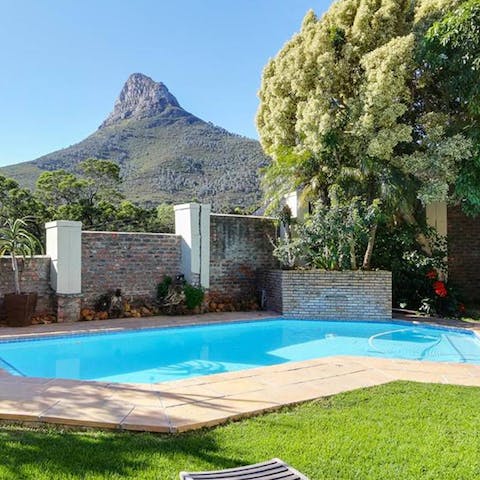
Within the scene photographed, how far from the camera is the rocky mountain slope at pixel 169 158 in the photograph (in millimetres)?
35969

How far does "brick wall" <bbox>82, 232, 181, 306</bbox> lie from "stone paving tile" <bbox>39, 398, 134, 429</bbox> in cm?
679

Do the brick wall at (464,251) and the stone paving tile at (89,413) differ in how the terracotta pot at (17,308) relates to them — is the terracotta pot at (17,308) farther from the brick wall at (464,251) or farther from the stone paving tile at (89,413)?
the brick wall at (464,251)

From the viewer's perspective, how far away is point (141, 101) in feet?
181

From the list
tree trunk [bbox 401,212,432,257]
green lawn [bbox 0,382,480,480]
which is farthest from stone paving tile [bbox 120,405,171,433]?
tree trunk [bbox 401,212,432,257]

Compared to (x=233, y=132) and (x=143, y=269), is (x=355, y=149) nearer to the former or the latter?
(x=143, y=269)

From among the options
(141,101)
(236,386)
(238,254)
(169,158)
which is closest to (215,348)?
(236,386)

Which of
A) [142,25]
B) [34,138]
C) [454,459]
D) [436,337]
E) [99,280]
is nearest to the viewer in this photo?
[454,459]

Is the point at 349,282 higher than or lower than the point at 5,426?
higher

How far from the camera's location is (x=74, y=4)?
1476 cm

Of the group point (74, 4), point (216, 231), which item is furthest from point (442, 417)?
point (74, 4)

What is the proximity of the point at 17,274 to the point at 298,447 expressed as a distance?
835cm

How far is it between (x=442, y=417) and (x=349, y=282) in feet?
24.4

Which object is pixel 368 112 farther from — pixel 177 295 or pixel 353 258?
pixel 177 295

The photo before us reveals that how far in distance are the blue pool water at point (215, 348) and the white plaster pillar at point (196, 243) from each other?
1944mm
